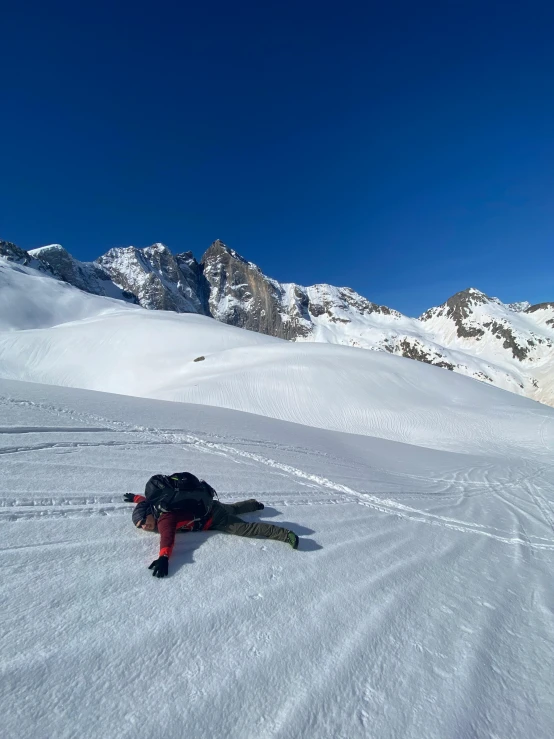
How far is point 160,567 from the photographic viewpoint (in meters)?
2.97

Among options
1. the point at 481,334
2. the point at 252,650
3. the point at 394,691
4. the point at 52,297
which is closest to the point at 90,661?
the point at 252,650

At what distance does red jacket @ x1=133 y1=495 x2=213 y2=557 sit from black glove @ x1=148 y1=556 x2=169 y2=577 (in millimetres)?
76

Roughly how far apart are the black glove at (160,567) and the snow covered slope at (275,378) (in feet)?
48.5

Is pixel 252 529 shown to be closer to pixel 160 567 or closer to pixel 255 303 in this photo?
pixel 160 567

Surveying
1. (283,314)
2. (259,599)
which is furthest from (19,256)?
(259,599)

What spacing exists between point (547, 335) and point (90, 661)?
731 ft

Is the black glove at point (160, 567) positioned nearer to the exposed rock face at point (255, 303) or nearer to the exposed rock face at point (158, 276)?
the exposed rock face at point (158, 276)

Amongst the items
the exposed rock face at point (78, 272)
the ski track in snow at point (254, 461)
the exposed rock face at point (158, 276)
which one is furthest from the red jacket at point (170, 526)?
the exposed rock face at point (158, 276)

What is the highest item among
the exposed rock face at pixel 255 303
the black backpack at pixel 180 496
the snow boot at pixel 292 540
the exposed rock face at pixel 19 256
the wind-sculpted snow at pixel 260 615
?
the exposed rock face at pixel 255 303

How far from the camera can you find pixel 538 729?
2186mm

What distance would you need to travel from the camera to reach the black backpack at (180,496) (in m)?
3.61

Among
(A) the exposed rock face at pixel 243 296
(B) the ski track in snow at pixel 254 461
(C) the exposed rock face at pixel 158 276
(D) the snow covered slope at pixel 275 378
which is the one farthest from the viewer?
(A) the exposed rock face at pixel 243 296

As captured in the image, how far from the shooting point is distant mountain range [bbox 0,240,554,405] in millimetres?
141750

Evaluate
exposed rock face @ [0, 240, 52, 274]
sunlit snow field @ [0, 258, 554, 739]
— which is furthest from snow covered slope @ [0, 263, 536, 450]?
exposed rock face @ [0, 240, 52, 274]
